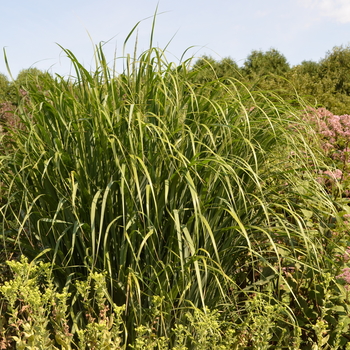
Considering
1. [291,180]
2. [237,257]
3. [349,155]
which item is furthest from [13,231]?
[349,155]

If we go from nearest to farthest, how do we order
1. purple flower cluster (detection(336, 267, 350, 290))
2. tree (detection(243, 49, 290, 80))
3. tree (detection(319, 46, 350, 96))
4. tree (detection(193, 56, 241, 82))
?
purple flower cluster (detection(336, 267, 350, 290)) < tree (detection(193, 56, 241, 82)) < tree (detection(319, 46, 350, 96)) < tree (detection(243, 49, 290, 80))

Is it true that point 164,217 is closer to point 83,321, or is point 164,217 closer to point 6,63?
point 83,321

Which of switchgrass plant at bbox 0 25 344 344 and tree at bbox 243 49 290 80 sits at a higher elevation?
tree at bbox 243 49 290 80

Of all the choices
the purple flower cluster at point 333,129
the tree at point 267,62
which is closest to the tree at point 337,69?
the tree at point 267,62

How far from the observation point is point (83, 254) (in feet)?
7.45

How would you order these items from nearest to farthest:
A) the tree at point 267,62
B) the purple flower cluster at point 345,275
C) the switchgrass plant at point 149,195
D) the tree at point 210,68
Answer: the switchgrass plant at point 149,195, the purple flower cluster at point 345,275, the tree at point 210,68, the tree at point 267,62

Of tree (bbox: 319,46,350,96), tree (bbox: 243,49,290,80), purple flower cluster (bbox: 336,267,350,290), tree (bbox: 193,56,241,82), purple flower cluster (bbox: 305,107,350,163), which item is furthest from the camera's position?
tree (bbox: 243,49,290,80)

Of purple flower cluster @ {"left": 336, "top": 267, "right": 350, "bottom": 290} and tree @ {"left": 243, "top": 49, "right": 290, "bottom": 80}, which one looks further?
tree @ {"left": 243, "top": 49, "right": 290, "bottom": 80}

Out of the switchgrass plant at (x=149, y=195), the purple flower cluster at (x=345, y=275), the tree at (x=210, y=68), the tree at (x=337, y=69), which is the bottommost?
the purple flower cluster at (x=345, y=275)

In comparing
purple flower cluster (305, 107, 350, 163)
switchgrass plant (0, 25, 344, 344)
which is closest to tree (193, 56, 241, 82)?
switchgrass plant (0, 25, 344, 344)

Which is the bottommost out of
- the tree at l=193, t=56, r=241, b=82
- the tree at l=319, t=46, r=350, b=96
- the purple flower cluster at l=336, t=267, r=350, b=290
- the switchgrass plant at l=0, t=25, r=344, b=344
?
the purple flower cluster at l=336, t=267, r=350, b=290

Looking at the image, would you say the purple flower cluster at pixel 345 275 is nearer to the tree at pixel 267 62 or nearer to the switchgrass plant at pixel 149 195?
the switchgrass plant at pixel 149 195

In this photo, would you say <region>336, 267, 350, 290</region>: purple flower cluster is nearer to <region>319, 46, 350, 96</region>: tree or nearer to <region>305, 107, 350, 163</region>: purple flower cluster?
<region>305, 107, 350, 163</region>: purple flower cluster

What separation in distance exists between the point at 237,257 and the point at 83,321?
911mm
